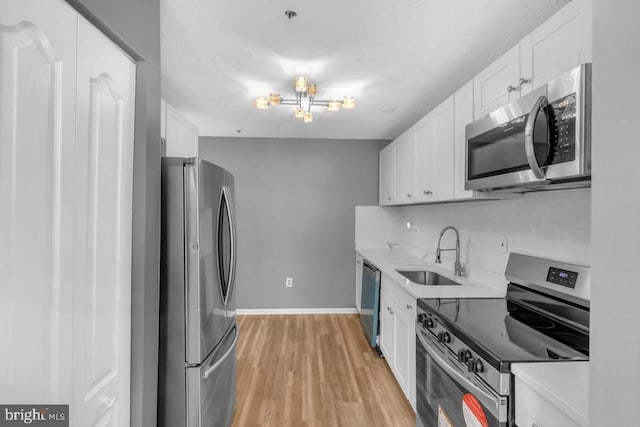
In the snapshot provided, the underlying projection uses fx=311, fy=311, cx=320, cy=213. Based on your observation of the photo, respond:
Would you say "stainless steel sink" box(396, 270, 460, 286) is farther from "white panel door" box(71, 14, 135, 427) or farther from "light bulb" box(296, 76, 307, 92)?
"white panel door" box(71, 14, 135, 427)

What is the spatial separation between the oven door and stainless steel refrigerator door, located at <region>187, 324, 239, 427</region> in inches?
44.7

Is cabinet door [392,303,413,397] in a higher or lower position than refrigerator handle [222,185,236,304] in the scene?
lower

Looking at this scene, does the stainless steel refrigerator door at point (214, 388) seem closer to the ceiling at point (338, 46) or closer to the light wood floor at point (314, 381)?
the light wood floor at point (314, 381)

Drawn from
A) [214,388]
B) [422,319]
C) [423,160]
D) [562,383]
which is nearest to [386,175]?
[423,160]

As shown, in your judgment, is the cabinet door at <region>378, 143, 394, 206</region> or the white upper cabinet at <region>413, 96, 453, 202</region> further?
the cabinet door at <region>378, 143, 394, 206</region>

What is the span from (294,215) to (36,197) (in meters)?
3.51

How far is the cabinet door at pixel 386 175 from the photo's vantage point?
3.75 metres

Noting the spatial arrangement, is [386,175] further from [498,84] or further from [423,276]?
[498,84]

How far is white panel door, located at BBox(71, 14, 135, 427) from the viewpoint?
1000mm

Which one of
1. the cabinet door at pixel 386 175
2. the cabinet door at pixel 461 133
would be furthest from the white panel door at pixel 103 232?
the cabinet door at pixel 386 175

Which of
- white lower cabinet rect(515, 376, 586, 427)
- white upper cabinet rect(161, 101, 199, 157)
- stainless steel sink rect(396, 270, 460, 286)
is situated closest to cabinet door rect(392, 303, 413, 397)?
stainless steel sink rect(396, 270, 460, 286)

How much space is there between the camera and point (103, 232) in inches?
43.8

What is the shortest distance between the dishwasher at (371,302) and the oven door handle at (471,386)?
52.0 inches

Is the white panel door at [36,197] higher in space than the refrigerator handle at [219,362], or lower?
higher
